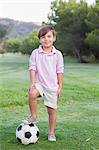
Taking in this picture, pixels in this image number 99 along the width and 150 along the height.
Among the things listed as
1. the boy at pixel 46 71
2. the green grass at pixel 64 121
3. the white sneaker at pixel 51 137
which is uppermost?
the boy at pixel 46 71

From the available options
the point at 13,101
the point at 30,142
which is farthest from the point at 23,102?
the point at 30,142

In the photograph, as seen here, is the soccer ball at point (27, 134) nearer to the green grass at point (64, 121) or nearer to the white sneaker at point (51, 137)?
the green grass at point (64, 121)

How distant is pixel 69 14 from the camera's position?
33.0 metres

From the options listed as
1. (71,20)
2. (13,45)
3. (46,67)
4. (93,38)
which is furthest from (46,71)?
(13,45)

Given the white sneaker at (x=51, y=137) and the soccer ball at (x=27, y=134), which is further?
the white sneaker at (x=51, y=137)

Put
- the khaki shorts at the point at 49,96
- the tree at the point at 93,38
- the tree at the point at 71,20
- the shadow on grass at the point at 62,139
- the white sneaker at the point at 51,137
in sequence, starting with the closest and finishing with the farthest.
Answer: the shadow on grass at the point at 62,139 → the khaki shorts at the point at 49,96 → the white sneaker at the point at 51,137 → the tree at the point at 93,38 → the tree at the point at 71,20

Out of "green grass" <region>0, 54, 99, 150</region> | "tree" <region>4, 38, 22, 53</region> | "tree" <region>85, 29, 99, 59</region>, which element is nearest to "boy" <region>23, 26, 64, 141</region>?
"green grass" <region>0, 54, 99, 150</region>

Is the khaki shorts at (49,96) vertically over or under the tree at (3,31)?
over

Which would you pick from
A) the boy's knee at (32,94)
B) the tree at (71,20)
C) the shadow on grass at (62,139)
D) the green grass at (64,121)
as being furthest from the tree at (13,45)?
the boy's knee at (32,94)

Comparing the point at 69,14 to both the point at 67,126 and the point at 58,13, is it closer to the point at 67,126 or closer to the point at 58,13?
the point at 58,13

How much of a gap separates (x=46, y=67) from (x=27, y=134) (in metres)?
0.82

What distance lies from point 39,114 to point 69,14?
27.6 meters

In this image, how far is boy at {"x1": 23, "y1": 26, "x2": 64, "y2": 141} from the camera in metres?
4.12

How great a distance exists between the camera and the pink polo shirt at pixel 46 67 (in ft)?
13.6
